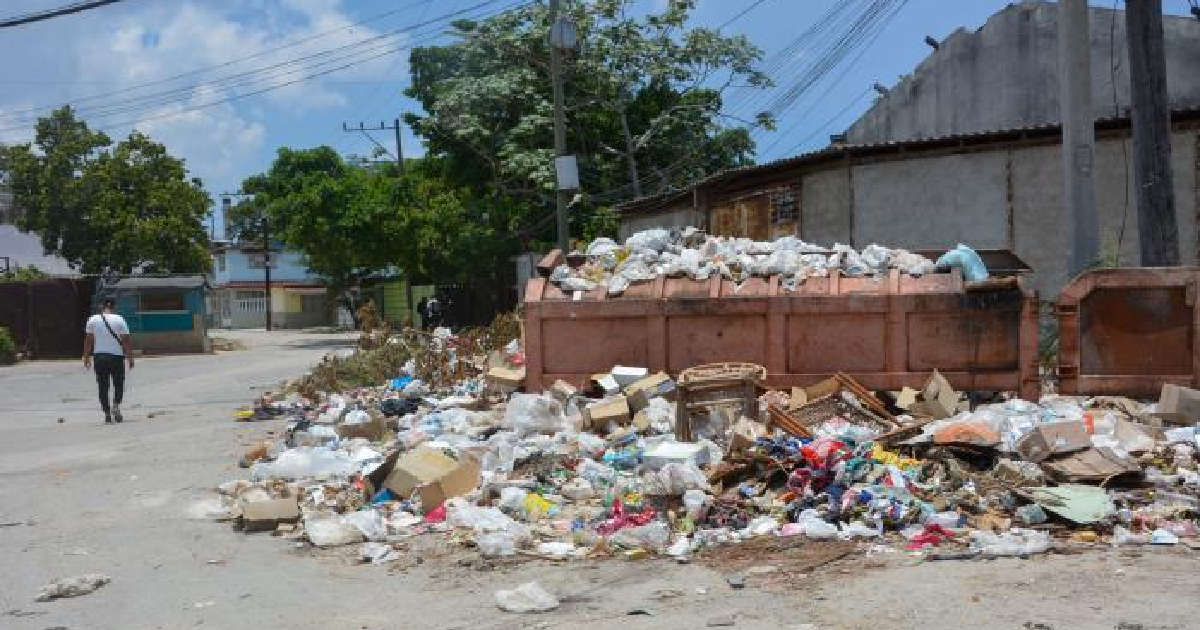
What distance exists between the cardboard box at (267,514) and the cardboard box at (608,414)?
2.69 metres

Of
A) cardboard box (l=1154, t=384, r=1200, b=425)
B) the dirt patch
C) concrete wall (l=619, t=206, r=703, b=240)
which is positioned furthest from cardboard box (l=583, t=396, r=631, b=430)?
concrete wall (l=619, t=206, r=703, b=240)

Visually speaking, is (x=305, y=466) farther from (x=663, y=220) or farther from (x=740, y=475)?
(x=663, y=220)

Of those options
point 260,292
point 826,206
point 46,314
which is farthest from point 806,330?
point 260,292

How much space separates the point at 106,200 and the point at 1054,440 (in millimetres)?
34091

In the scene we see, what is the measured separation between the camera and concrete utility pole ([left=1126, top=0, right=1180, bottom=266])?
10602 millimetres

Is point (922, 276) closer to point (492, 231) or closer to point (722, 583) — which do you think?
point (722, 583)

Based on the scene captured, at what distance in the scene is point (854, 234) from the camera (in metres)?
15.9

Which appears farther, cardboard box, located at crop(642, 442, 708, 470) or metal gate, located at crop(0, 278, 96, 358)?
metal gate, located at crop(0, 278, 96, 358)

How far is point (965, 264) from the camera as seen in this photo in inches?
351

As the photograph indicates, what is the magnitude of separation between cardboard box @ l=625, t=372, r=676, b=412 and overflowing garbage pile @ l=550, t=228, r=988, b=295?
112 cm

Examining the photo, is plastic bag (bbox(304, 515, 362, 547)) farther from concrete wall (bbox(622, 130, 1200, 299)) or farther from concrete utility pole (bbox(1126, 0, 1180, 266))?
concrete wall (bbox(622, 130, 1200, 299))

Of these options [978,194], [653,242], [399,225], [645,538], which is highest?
[399,225]

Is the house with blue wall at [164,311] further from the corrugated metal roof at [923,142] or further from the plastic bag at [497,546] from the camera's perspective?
the plastic bag at [497,546]

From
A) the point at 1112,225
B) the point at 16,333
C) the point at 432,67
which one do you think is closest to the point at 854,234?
the point at 1112,225
